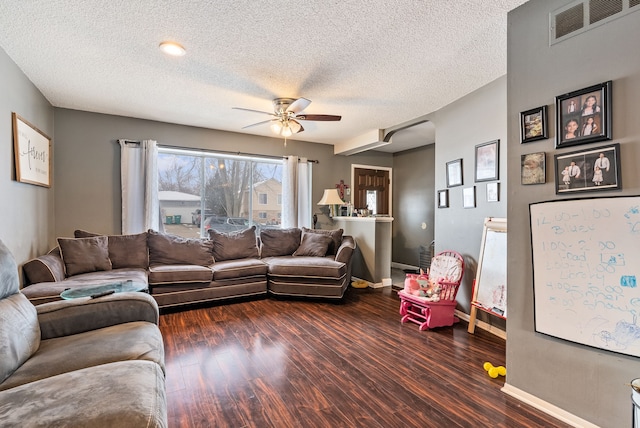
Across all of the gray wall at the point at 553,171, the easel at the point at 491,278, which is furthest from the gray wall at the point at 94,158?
the gray wall at the point at 553,171

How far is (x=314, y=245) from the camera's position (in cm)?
456

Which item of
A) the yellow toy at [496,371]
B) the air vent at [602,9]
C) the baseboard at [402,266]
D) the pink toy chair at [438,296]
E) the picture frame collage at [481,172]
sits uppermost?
the air vent at [602,9]

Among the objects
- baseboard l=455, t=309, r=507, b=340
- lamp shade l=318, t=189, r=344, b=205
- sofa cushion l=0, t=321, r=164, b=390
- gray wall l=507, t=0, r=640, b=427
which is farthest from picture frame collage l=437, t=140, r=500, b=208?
sofa cushion l=0, t=321, r=164, b=390

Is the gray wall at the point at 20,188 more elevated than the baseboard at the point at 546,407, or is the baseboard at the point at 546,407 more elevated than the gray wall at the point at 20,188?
the gray wall at the point at 20,188

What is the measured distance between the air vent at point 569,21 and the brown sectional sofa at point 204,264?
3.00 m

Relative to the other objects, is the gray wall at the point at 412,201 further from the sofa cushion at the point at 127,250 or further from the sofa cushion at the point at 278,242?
the sofa cushion at the point at 127,250

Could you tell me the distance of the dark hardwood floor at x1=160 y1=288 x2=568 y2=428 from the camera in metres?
1.69

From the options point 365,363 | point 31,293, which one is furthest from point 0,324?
point 365,363

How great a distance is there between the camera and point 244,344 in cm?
260

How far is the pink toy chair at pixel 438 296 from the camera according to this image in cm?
297

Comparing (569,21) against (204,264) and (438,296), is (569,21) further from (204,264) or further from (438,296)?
(204,264)

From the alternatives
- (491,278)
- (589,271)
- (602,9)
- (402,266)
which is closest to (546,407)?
(589,271)

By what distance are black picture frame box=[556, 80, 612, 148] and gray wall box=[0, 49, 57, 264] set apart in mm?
4019

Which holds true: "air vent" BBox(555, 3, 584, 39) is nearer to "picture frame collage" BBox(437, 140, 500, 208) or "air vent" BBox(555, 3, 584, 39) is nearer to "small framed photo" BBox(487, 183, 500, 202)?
"picture frame collage" BBox(437, 140, 500, 208)
